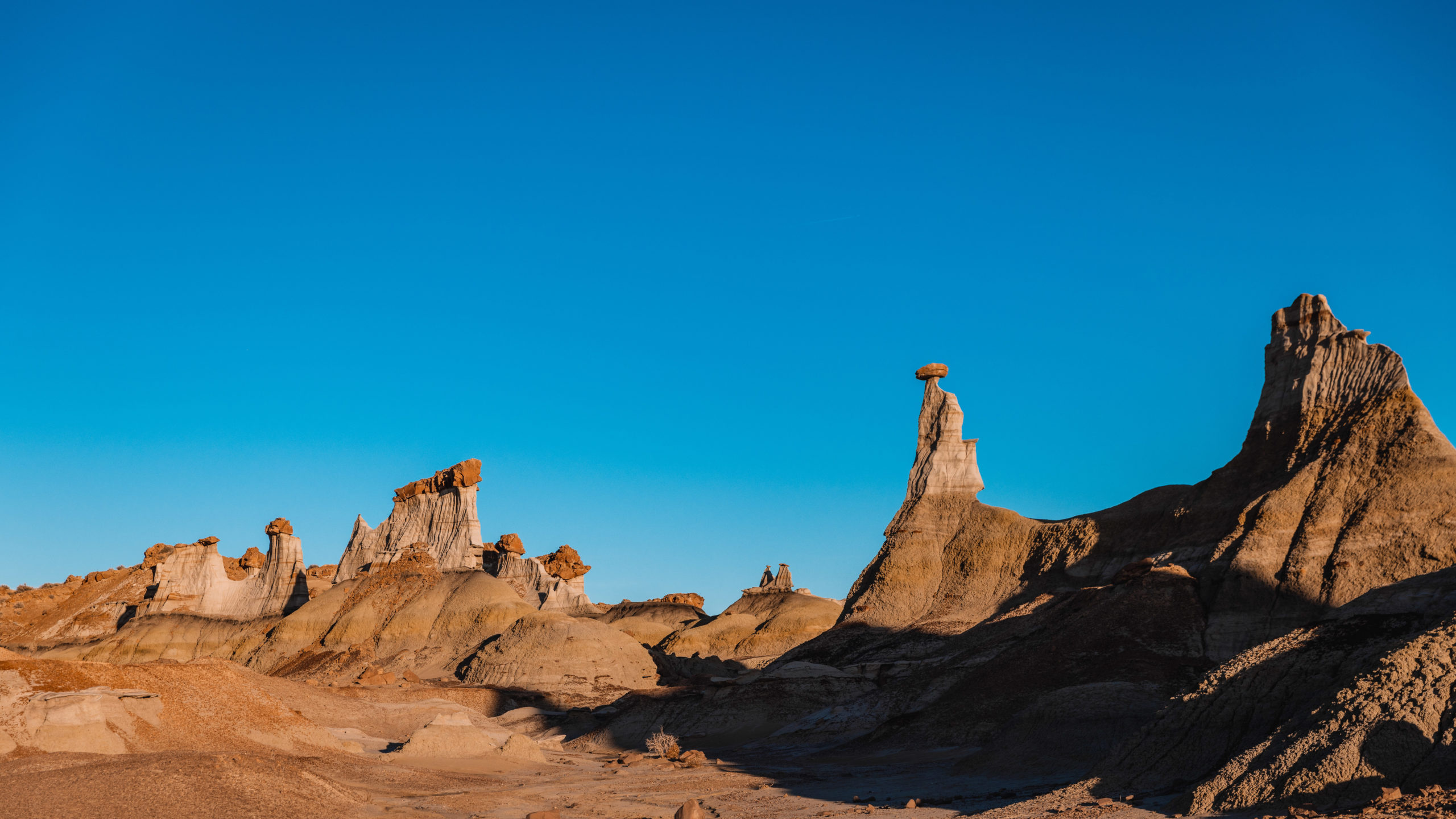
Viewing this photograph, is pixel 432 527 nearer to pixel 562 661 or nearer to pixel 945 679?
pixel 562 661

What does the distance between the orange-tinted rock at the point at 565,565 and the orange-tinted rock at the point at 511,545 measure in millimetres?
3582

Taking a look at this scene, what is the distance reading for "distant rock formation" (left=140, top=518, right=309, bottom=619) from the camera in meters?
92.4

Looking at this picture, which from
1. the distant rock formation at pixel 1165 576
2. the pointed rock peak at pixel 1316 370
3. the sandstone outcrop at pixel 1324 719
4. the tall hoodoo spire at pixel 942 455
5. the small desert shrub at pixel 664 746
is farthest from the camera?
the tall hoodoo spire at pixel 942 455

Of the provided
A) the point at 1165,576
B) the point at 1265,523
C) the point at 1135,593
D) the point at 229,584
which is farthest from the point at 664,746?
the point at 229,584

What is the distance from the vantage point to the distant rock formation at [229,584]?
92.4 metres

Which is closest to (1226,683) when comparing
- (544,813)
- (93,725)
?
(544,813)

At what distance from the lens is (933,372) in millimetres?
68438

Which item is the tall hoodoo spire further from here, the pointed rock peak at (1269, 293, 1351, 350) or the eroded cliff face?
the pointed rock peak at (1269, 293, 1351, 350)

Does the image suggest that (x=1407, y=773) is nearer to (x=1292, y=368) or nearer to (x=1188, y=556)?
(x=1188, y=556)

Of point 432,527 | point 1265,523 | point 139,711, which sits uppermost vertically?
point 432,527

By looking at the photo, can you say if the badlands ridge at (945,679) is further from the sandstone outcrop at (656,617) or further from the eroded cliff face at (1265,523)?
the sandstone outcrop at (656,617)

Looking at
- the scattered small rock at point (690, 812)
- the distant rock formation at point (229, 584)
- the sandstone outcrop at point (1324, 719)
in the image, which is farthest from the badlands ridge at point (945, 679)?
the distant rock formation at point (229, 584)

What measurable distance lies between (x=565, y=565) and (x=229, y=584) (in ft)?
97.3

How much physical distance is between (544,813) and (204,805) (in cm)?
573
